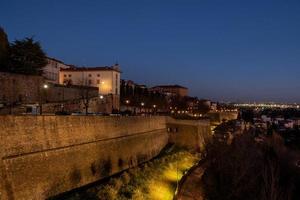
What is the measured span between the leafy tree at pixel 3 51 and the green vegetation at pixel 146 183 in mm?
13958

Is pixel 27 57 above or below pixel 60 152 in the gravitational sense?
above

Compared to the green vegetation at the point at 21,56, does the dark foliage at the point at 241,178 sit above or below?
below

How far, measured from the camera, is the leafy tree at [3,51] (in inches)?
1153

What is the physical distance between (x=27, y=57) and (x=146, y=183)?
16.6 metres

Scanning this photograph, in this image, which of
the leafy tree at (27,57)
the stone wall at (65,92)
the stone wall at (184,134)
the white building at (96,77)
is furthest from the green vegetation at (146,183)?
the white building at (96,77)

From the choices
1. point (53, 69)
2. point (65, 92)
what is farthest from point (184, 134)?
point (53, 69)

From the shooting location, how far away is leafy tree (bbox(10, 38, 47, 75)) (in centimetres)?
2997

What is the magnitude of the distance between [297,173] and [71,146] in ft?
77.1

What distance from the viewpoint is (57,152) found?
16.3 meters

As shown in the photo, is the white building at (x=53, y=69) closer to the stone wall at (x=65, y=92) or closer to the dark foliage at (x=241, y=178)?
the stone wall at (x=65, y=92)

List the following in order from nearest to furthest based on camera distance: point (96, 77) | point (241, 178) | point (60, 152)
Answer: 1. point (60, 152)
2. point (241, 178)
3. point (96, 77)


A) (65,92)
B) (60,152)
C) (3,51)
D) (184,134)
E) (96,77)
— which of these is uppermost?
(3,51)

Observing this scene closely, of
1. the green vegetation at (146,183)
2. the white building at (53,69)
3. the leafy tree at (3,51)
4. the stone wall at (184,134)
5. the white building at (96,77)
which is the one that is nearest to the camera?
the green vegetation at (146,183)

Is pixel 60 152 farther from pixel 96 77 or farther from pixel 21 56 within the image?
pixel 96 77
